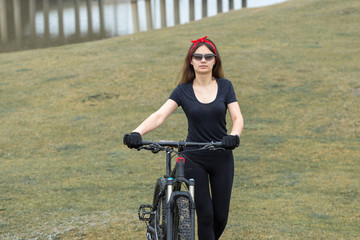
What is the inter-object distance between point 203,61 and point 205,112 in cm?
46

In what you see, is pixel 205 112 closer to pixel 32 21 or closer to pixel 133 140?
pixel 133 140

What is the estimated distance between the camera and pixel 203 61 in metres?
5.03

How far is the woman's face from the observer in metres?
5.04

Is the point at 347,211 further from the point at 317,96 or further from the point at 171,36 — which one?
the point at 171,36

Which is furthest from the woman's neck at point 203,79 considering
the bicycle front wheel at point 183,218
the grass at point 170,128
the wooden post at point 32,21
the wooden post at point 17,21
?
Answer: the wooden post at point 32,21

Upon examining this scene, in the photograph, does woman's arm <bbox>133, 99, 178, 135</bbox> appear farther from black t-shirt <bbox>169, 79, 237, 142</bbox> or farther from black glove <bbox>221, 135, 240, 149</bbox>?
black glove <bbox>221, 135, 240, 149</bbox>

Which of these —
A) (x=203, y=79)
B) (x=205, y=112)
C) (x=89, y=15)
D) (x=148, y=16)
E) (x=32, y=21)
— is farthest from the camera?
(x=148, y=16)

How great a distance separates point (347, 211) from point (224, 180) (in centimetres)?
387

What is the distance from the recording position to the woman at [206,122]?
501 centimetres

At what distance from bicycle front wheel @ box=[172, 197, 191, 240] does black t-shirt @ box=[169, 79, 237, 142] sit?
30.8 inches

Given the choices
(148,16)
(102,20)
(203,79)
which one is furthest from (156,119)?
(148,16)

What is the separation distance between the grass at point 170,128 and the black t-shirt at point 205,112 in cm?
239

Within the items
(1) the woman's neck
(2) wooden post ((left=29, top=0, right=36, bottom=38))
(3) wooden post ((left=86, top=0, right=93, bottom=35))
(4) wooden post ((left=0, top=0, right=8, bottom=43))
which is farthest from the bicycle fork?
(3) wooden post ((left=86, top=0, right=93, bottom=35))

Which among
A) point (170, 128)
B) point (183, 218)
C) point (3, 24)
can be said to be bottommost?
point (170, 128)
